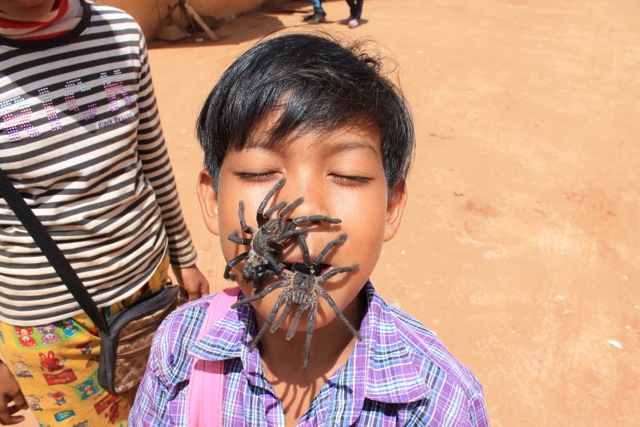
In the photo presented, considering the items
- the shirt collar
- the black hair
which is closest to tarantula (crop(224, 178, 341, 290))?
the black hair

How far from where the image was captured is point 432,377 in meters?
1.44

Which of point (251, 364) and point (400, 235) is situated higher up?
point (251, 364)

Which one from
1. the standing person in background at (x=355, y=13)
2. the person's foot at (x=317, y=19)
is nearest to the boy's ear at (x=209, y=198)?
the standing person in background at (x=355, y=13)

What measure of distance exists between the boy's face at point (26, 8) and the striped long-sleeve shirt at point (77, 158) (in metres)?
0.09

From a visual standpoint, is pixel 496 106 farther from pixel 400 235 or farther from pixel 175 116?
pixel 175 116

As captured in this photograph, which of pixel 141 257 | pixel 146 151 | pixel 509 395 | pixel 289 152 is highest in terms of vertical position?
pixel 289 152

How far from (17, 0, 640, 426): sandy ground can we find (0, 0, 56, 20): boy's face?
250 cm

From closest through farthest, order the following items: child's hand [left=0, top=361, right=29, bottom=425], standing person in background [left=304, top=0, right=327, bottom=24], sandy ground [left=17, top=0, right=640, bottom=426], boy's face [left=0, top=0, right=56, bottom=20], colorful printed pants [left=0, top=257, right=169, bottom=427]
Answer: boy's face [left=0, top=0, right=56, bottom=20] → colorful printed pants [left=0, top=257, right=169, bottom=427] → child's hand [left=0, top=361, right=29, bottom=425] → sandy ground [left=17, top=0, right=640, bottom=426] → standing person in background [left=304, top=0, right=327, bottom=24]

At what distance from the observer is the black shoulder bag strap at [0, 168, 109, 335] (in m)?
1.77

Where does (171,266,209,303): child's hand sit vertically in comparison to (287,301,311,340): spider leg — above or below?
below

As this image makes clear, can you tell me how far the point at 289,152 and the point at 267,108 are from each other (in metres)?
0.17

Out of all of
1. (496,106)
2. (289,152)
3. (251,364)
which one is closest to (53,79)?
(289,152)

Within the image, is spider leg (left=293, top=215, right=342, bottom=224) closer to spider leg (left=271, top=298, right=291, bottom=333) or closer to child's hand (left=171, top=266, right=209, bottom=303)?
spider leg (left=271, top=298, right=291, bottom=333)

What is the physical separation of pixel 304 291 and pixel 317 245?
0.12m
